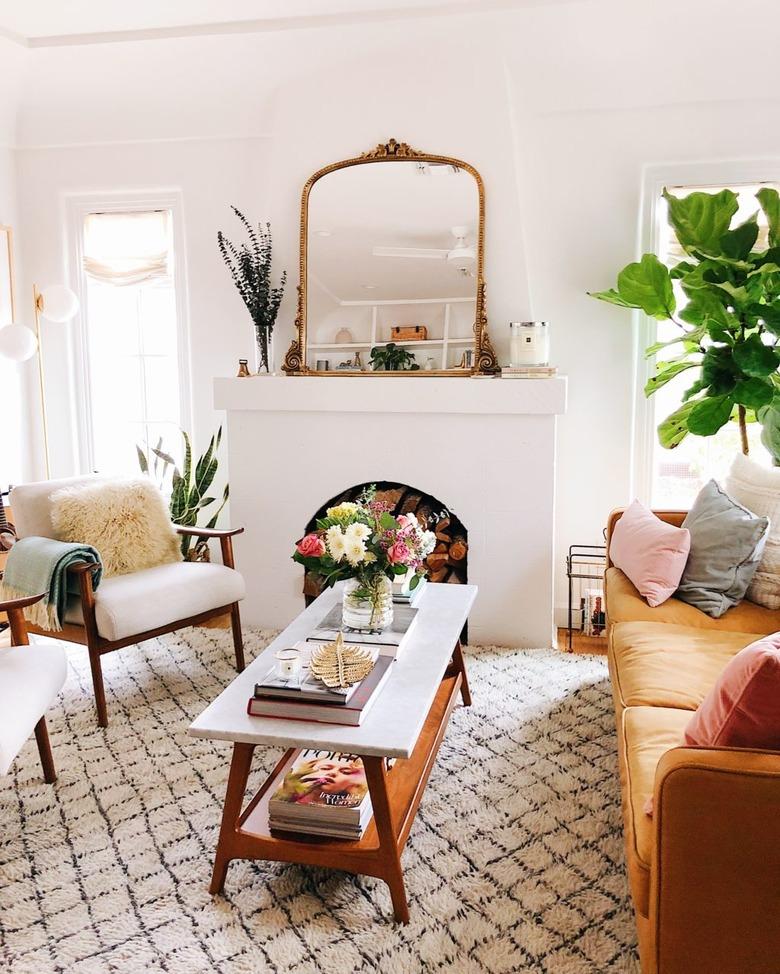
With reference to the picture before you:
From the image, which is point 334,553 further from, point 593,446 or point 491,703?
point 593,446

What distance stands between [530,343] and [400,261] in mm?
742

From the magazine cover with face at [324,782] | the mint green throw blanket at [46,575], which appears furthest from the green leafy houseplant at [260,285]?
the magazine cover with face at [324,782]

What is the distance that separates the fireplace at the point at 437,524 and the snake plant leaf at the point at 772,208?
175cm

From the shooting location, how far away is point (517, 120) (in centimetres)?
392

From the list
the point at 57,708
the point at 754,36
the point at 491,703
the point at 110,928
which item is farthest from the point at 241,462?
the point at 754,36

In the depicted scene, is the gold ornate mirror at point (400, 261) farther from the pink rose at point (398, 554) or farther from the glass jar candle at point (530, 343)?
the pink rose at point (398, 554)

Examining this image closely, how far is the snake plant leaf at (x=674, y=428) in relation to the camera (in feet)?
11.5

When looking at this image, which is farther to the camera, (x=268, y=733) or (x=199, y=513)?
(x=199, y=513)

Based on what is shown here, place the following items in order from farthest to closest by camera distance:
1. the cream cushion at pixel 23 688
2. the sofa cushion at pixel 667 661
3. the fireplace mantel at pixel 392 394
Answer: the fireplace mantel at pixel 392 394, the sofa cushion at pixel 667 661, the cream cushion at pixel 23 688

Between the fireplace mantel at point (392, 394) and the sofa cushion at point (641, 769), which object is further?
the fireplace mantel at point (392, 394)

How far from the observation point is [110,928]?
1944mm

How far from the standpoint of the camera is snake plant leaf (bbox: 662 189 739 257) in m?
3.28

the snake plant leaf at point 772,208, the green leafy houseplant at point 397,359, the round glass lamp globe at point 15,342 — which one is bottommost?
the green leafy houseplant at point 397,359

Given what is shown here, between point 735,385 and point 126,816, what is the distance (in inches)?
107
